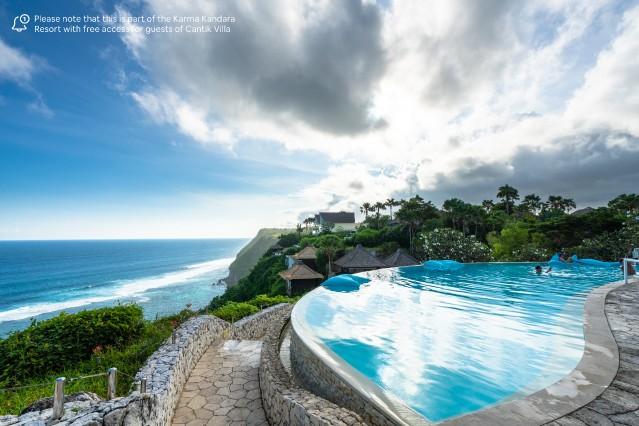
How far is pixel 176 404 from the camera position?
523cm

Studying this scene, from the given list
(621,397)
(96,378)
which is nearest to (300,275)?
(96,378)

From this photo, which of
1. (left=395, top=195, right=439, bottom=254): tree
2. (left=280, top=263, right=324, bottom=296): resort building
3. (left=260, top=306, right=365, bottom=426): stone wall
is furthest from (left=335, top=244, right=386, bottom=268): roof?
(left=260, top=306, right=365, bottom=426): stone wall

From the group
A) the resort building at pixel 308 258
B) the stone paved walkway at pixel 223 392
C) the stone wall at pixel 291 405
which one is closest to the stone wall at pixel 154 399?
the stone paved walkway at pixel 223 392

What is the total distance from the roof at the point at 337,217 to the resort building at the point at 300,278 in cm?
4421

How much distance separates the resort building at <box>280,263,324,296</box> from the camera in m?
27.7

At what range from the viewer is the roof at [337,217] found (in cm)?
7369

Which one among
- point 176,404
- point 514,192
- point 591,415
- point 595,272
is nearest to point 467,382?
point 591,415

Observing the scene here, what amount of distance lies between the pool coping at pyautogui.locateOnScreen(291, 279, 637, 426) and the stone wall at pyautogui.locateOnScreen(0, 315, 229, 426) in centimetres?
267

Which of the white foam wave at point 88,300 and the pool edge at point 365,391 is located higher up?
the pool edge at point 365,391

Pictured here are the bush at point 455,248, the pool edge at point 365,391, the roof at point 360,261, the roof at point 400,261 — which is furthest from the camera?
the roof at point 360,261

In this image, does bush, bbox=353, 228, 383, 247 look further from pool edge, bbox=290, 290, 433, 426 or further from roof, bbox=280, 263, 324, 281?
pool edge, bbox=290, 290, 433, 426

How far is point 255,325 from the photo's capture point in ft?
35.2

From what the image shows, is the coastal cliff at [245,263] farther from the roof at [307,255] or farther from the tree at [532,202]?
the tree at [532,202]

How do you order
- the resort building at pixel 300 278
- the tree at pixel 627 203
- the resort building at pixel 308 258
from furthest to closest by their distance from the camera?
the resort building at pixel 308 258 → the tree at pixel 627 203 → the resort building at pixel 300 278
